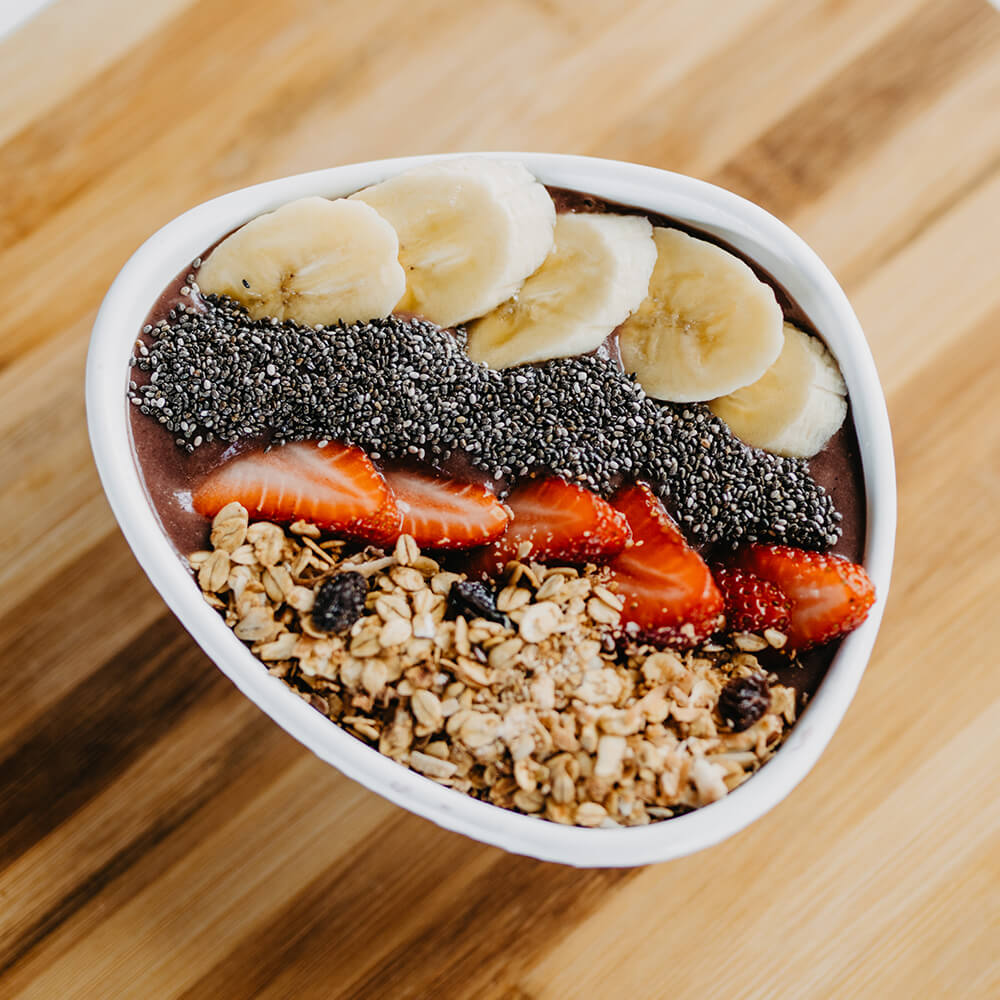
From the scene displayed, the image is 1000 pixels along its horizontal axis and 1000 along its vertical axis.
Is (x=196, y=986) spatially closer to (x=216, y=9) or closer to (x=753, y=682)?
(x=753, y=682)

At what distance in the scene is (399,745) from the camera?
43.4 inches

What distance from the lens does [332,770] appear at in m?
1.39

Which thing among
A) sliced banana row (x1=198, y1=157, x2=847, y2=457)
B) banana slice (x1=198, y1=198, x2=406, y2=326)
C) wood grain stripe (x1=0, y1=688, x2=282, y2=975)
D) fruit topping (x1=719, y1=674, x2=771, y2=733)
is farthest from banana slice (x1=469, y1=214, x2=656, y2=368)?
wood grain stripe (x1=0, y1=688, x2=282, y2=975)

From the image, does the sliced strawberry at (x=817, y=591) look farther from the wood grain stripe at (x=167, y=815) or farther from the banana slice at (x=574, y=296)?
the wood grain stripe at (x=167, y=815)

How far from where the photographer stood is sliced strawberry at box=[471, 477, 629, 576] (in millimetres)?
1192

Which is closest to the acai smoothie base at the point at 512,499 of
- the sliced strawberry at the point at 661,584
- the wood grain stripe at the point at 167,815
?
the sliced strawberry at the point at 661,584

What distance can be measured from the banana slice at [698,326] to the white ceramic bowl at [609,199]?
7cm

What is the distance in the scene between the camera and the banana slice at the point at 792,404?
128cm

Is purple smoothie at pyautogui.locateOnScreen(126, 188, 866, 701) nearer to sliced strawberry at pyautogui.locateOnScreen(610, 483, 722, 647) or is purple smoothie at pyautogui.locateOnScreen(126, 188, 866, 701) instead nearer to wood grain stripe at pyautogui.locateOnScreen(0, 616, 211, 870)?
sliced strawberry at pyautogui.locateOnScreen(610, 483, 722, 647)

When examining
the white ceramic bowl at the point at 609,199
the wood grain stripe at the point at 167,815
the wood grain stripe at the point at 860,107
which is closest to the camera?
the white ceramic bowl at the point at 609,199

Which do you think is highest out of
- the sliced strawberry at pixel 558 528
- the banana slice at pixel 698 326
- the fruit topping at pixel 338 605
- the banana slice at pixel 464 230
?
the banana slice at pixel 464 230

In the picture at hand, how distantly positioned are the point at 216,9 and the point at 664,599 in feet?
4.04

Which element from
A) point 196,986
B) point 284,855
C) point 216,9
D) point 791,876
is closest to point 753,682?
point 791,876

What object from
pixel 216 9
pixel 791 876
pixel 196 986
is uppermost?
pixel 216 9
